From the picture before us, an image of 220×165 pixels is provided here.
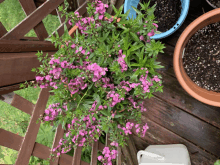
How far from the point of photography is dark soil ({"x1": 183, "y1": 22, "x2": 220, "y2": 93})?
113 cm

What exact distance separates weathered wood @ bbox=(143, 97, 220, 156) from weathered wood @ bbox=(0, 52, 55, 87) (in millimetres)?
1010

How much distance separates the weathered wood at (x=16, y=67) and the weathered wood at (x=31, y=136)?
0.17 m

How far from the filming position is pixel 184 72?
1.12 m

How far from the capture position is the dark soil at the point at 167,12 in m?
1.24

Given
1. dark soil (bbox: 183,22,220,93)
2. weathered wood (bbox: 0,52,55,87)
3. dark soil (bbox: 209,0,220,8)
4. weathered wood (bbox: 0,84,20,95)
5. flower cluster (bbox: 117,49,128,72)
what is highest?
weathered wood (bbox: 0,52,55,87)

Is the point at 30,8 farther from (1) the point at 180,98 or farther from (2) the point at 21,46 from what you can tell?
(1) the point at 180,98

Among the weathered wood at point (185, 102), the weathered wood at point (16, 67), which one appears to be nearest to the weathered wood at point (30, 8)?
the weathered wood at point (16, 67)

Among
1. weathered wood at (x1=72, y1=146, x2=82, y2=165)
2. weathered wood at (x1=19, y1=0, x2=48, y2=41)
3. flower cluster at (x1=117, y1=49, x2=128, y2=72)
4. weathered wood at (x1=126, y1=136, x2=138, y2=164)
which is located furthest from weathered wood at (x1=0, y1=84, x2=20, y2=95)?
weathered wood at (x1=126, y1=136, x2=138, y2=164)

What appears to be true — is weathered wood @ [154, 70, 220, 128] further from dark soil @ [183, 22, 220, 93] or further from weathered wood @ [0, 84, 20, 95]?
weathered wood @ [0, 84, 20, 95]

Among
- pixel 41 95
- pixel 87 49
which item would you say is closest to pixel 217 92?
pixel 87 49

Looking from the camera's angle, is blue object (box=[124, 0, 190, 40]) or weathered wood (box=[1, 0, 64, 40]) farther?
blue object (box=[124, 0, 190, 40])

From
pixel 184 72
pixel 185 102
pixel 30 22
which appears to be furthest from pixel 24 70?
pixel 185 102

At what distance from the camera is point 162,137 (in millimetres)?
1489

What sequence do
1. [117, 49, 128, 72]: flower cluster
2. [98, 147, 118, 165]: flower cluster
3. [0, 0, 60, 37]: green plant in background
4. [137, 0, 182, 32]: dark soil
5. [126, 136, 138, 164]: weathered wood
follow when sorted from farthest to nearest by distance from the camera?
[0, 0, 60, 37]: green plant in background → [126, 136, 138, 164]: weathered wood → [137, 0, 182, 32]: dark soil → [98, 147, 118, 165]: flower cluster → [117, 49, 128, 72]: flower cluster
